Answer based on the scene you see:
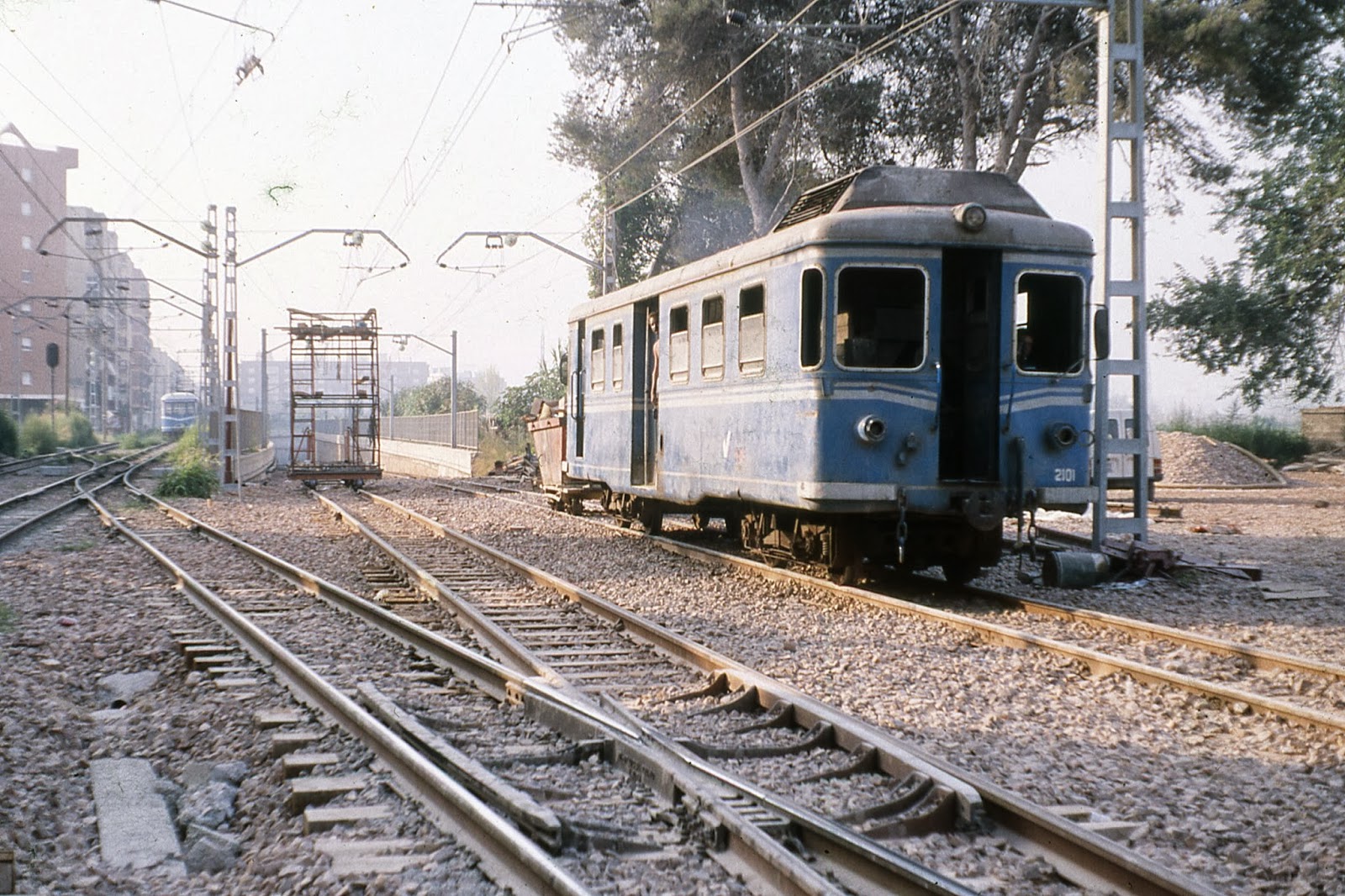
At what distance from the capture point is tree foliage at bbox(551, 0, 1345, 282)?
68.2ft

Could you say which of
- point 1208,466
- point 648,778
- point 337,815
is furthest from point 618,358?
point 1208,466

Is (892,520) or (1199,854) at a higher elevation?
(892,520)

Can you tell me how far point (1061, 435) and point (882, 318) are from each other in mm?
1809

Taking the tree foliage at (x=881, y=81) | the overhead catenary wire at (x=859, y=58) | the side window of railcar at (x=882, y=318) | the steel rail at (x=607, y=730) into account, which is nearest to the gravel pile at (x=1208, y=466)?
the tree foliage at (x=881, y=81)

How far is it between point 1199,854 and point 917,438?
5920mm

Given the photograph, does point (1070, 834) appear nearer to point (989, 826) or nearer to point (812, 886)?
point (989, 826)

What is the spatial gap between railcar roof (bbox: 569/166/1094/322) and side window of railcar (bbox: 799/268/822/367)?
309 millimetres

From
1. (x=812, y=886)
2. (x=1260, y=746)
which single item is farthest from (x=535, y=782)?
(x=1260, y=746)

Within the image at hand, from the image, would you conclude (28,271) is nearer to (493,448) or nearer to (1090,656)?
(493,448)

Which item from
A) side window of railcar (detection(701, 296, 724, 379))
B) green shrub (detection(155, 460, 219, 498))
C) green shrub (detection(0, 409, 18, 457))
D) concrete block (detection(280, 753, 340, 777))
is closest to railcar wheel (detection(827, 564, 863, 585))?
side window of railcar (detection(701, 296, 724, 379))

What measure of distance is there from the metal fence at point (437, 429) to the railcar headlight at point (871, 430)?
98.0 feet

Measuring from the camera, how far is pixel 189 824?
15.9 ft

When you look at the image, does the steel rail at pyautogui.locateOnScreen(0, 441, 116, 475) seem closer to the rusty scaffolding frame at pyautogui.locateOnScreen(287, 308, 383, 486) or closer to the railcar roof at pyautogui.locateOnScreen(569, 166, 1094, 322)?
the rusty scaffolding frame at pyautogui.locateOnScreen(287, 308, 383, 486)

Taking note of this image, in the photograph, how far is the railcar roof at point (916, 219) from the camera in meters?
9.99
